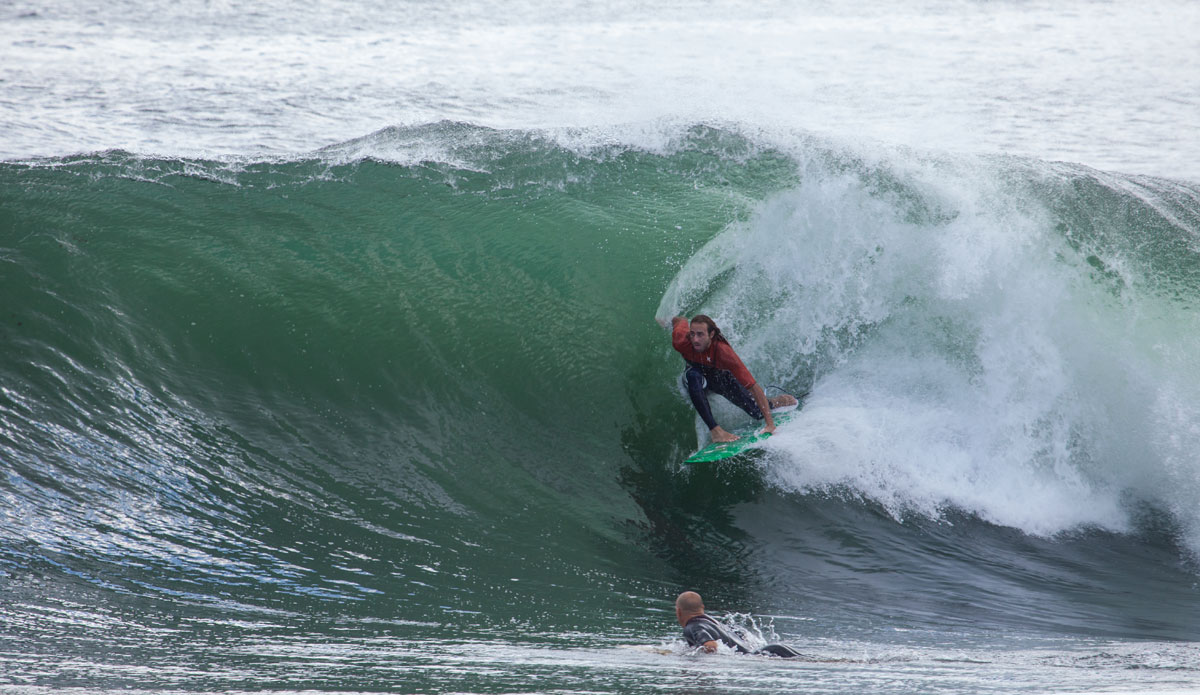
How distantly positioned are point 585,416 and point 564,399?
243 millimetres

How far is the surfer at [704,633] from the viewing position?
3889 millimetres

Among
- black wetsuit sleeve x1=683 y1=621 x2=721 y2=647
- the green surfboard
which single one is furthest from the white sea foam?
black wetsuit sleeve x1=683 y1=621 x2=721 y2=647

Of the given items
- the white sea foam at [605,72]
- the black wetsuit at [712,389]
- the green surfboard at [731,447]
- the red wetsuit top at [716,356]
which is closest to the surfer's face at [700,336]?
→ the red wetsuit top at [716,356]

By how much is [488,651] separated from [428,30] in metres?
19.4

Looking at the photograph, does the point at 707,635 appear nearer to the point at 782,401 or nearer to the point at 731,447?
the point at 731,447

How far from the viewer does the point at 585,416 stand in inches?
277

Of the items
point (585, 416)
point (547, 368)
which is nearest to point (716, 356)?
point (585, 416)

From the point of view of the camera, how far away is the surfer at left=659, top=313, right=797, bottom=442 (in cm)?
619

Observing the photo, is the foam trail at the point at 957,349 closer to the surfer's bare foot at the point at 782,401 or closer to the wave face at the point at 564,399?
the wave face at the point at 564,399

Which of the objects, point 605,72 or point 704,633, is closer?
point 704,633

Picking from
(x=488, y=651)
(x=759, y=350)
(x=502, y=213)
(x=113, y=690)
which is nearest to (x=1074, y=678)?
(x=488, y=651)

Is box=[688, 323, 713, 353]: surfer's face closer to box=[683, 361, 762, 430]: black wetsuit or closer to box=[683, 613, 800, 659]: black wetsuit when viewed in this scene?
box=[683, 361, 762, 430]: black wetsuit

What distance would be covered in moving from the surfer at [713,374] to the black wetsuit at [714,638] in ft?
8.00

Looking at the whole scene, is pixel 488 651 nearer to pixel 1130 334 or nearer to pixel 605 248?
pixel 605 248
